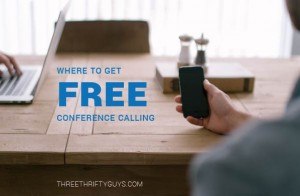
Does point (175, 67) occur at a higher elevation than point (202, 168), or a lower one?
lower

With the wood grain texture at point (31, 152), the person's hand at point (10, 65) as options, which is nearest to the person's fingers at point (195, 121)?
the wood grain texture at point (31, 152)

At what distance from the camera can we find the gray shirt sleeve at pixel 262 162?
331 mm

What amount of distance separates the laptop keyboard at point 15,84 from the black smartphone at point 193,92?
51 cm

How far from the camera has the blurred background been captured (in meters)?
3.14

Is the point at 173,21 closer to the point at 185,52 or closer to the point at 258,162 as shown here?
the point at 185,52

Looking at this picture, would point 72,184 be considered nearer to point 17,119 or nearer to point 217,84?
point 17,119

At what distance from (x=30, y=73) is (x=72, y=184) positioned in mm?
626

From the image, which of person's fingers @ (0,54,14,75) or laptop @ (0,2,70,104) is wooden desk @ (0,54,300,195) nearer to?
laptop @ (0,2,70,104)

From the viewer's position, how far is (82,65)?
1722 millimetres

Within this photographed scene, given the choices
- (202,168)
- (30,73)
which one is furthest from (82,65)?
(202,168)

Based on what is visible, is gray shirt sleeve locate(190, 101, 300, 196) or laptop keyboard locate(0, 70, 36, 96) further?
laptop keyboard locate(0, 70, 36, 96)

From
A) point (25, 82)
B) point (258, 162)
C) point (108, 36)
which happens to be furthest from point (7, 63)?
point (258, 162)

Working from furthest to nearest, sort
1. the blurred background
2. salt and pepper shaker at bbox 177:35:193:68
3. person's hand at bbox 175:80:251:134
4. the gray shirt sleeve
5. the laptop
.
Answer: the blurred background, salt and pepper shaker at bbox 177:35:193:68, the laptop, person's hand at bbox 175:80:251:134, the gray shirt sleeve

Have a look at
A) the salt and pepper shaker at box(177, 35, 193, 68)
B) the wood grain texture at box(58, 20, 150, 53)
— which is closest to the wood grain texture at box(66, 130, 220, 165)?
the salt and pepper shaker at box(177, 35, 193, 68)
